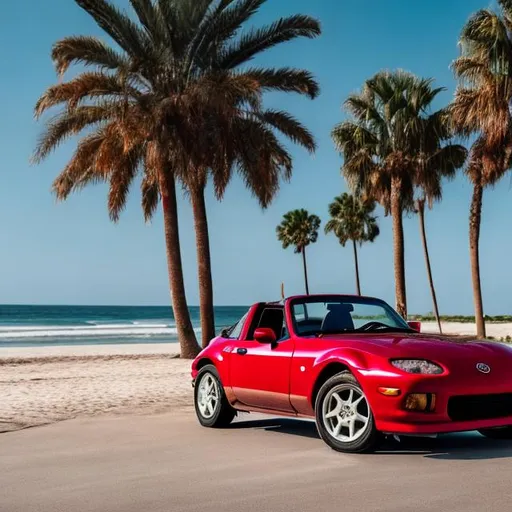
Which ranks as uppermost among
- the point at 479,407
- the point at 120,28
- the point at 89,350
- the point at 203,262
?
the point at 120,28

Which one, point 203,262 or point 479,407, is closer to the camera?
point 479,407

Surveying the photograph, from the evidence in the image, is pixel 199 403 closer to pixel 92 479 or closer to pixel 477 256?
pixel 92 479

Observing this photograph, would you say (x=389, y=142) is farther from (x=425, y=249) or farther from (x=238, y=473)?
(x=238, y=473)

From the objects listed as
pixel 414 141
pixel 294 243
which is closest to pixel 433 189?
pixel 414 141

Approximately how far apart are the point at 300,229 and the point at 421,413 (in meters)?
73.7

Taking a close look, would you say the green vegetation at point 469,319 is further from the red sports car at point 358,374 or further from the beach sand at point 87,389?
the red sports car at point 358,374

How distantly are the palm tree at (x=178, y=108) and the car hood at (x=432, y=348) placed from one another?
15897mm

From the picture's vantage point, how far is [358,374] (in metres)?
8.05

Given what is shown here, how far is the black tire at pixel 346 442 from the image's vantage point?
8.00 metres

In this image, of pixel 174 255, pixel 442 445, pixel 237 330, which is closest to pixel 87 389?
pixel 237 330

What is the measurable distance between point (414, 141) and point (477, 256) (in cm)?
561

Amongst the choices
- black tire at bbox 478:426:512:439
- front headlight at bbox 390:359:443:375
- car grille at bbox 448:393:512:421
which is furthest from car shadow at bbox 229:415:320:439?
car grille at bbox 448:393:512:421

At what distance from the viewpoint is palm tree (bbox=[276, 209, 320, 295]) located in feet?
266

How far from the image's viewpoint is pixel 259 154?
25766 mm
